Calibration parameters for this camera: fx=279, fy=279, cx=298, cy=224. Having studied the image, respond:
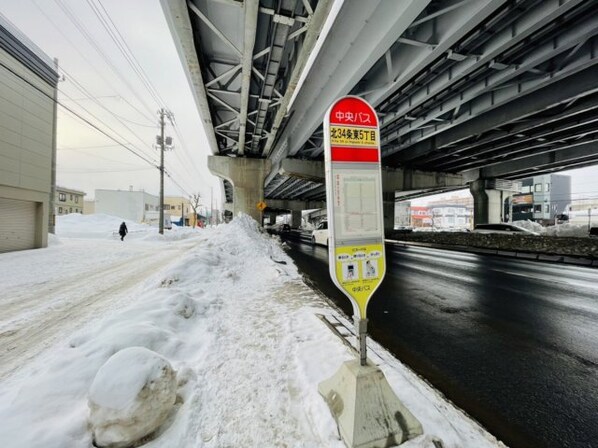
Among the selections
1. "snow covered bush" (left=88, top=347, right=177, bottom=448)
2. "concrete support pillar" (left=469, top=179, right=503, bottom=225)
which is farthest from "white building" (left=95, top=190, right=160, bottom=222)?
"snow covered bush" (left=88, top=347, right=177, bottom=448)

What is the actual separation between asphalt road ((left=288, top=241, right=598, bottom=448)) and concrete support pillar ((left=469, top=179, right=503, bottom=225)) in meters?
23.3

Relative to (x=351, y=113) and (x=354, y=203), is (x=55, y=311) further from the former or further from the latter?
(x=351, y=113)

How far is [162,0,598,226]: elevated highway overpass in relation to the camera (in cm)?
673

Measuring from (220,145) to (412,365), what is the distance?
2011 centimetres

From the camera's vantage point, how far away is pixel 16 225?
47.3 ft

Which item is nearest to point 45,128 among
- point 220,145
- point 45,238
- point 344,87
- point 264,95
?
point 45,238

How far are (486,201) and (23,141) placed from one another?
119 ft

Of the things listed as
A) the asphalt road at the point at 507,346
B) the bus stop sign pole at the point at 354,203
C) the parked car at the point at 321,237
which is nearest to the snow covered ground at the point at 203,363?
the asphalt road at the point at 507,346

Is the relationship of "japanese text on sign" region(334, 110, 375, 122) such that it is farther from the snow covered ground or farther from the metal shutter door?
the metal shutter door

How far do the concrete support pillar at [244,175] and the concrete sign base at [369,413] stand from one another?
69.4 ft

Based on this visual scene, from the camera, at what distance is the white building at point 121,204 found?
66250mm

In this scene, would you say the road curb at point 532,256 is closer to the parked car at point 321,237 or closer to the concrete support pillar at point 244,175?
the parked car at point 321,237

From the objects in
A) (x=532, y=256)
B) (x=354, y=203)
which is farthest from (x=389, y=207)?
(x=354, y=203)

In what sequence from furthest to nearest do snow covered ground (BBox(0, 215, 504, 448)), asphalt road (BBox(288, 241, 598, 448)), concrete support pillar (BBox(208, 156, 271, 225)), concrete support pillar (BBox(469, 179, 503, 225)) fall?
concrete support pillar (BBox(469, 179, 503, 225)), concrete support pillar (BBox(208, 156, 271, 225)), asphalt road (BBox(288, 241, 598, 448)), snow covered ground (BBox(0, 215, 504, 448))
